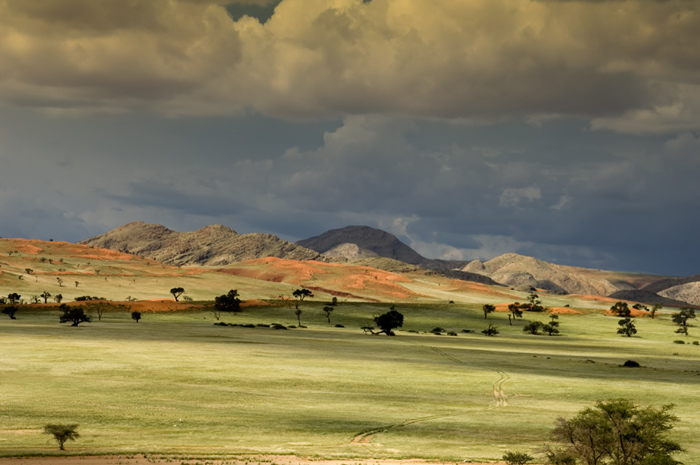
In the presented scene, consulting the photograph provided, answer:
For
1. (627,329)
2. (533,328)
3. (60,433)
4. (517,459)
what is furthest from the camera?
(627,329)

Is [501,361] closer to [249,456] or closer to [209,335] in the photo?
[209,335]

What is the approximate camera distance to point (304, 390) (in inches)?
2810

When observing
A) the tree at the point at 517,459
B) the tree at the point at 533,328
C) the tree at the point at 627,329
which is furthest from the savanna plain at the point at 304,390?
the tree at the point at 627,329

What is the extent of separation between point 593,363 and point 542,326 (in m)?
79.2

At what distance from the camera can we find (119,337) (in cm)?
11838

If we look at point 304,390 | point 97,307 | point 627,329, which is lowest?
point 304,390

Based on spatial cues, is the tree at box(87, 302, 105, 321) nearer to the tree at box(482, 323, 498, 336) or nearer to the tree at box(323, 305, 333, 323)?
the tree at box(323, 305, 333, 323)

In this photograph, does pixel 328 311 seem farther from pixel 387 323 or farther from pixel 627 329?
pixel 627 329

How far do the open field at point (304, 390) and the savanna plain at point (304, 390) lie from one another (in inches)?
7.3

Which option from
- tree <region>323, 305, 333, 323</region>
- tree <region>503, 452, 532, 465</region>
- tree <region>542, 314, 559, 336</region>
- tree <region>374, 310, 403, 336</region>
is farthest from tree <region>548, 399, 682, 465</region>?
tree <region>323, 305, 333, 323</region>

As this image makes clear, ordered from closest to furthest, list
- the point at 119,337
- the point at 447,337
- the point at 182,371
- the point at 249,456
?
the point at 249,456, the point at 182,371, the point at 119,337, the point at 447,337

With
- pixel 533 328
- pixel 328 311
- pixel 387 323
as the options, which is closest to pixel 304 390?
pixel 387 323

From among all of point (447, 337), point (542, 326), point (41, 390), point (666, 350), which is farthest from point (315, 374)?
point (542, 326)

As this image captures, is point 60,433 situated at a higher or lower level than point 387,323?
lower
